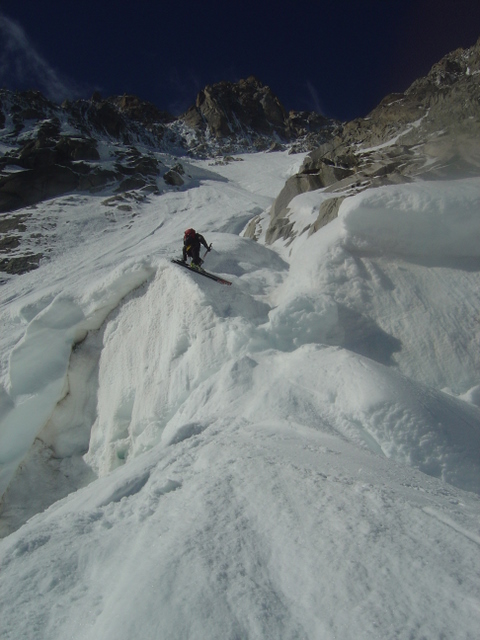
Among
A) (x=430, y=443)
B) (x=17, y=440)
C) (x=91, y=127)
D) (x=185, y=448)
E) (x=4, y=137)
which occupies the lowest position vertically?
(x=17, y=440)

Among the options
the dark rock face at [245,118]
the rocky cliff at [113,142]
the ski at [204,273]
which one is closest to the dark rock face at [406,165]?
the ski at [204,273]

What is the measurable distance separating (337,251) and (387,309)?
1.77 metres

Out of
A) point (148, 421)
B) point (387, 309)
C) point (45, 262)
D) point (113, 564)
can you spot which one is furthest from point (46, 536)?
point (45, 262)

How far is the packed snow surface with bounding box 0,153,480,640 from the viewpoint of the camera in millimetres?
1728

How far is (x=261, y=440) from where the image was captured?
3645 millimetres

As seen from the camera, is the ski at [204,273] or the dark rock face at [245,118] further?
the dark rock face at [245,118]

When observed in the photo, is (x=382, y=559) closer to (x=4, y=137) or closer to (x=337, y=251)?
(x=337, y=251)

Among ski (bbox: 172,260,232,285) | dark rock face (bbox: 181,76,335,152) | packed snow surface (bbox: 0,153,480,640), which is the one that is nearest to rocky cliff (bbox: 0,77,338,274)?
dark rock face (bbox: 181,76,335,152)

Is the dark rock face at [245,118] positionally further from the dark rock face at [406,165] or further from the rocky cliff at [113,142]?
the dark rock face at [406,165]

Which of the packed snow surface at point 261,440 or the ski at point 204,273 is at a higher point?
the ski at point 204,273

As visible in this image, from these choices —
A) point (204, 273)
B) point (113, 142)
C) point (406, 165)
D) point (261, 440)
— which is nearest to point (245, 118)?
point (113, 142)

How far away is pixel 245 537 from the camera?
2.16 m

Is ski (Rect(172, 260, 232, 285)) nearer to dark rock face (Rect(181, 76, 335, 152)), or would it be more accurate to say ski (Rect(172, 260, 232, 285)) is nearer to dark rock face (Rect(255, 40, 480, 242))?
dark rock face (Rect(255, 40, 480, 242))

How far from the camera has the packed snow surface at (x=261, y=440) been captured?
1728mm
